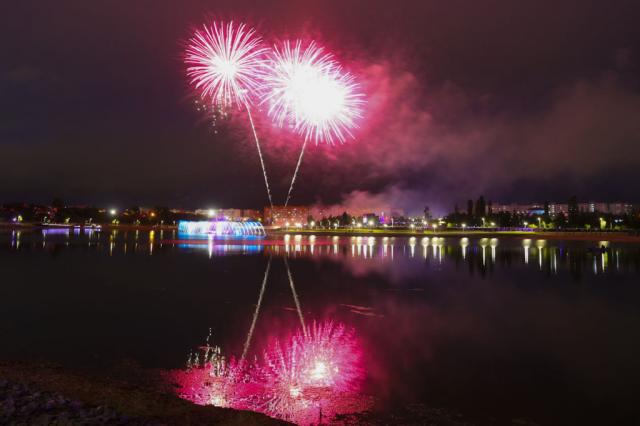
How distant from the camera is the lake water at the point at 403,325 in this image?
7316 millimetres

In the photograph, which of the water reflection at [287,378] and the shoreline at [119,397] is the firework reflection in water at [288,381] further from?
the shoreline at [119,397]

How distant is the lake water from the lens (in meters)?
7.32

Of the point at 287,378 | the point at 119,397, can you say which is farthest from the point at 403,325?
the point at 119,397

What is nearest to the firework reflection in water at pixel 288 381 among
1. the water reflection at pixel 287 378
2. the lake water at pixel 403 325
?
the water reflection at pixel 287 378

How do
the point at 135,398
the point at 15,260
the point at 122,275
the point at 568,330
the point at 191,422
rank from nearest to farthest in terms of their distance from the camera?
the point at 191,422 < the point at 135,398 < the point at 568,330 < the point at 122,275 < the point at 15,260

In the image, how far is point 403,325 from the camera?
1141 cm

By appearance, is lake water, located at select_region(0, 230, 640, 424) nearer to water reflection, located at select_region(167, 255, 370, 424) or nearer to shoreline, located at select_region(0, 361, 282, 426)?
water reflection, located at select_region(167, 255, 370, 424)

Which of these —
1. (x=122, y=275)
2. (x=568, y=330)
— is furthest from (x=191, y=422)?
(x=122, y=275)

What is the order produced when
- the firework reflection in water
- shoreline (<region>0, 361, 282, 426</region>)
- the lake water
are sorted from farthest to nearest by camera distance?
1. the lake water
2. the firework reflection in water
3. shoreline (<region>0, 361, 282, 426</region>)

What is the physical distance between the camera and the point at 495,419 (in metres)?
A: 6.23

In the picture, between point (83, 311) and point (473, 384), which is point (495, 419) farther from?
point (83, 311)

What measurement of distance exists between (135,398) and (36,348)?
4.04 metres

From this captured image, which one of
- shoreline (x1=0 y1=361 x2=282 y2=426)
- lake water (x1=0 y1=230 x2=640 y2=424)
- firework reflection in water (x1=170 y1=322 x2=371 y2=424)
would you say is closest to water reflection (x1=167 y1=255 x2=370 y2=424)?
firework reflection in water (x1=170 y1=322 x2=371 y2=424)

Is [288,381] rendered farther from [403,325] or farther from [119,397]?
[403,325]
